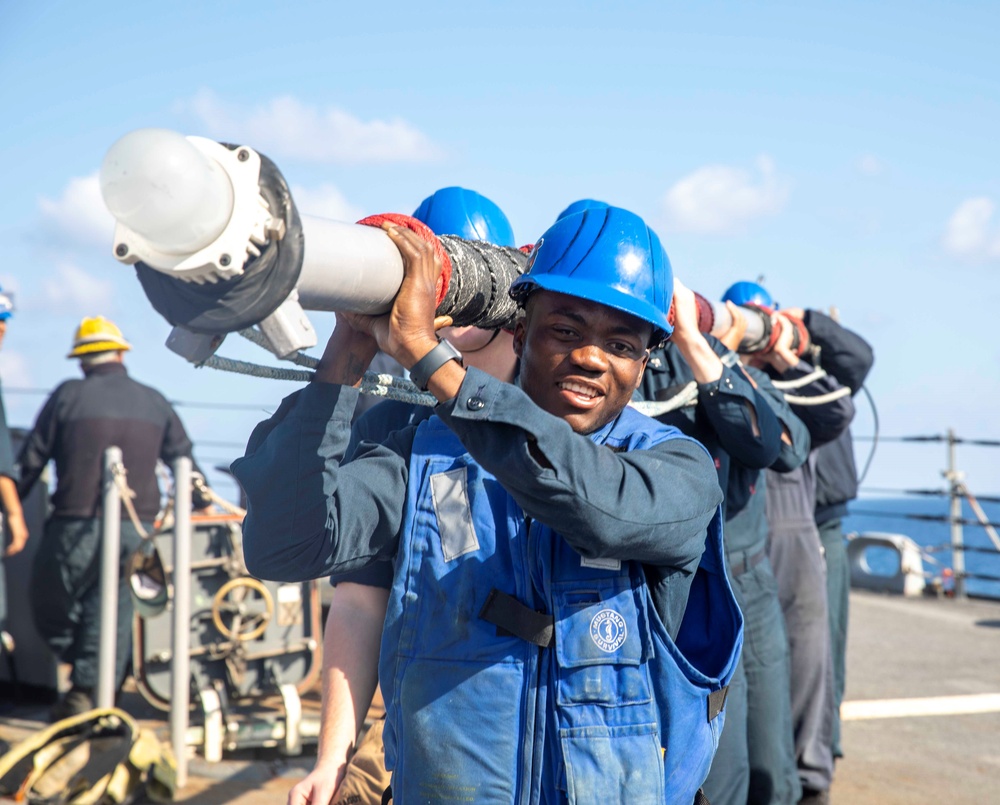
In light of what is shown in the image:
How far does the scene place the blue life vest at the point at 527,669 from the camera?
1968mm

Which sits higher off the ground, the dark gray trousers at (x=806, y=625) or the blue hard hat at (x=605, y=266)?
the blue hard hat at (x=605, y=266)

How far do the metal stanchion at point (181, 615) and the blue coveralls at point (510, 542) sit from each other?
3453mm

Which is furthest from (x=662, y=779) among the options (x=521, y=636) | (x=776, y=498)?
(x=776, y=498)

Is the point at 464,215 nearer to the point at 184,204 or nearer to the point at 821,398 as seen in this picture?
the point at 821,398

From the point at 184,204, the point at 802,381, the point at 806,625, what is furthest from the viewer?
the point at 806,625

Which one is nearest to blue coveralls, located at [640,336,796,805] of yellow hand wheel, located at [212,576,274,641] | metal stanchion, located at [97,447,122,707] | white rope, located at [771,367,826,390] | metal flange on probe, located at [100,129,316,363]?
white rope, located at [771,367,826,390]

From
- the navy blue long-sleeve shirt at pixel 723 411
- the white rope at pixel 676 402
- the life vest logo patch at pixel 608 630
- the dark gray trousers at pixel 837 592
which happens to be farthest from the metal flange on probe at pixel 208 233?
the dark gray trousers at pixel 837 592

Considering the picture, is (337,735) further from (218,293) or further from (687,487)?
(218,293)

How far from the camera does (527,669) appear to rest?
1995 mm

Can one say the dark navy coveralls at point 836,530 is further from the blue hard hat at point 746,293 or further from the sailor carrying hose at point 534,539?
the sailor carrying hose at point 534,539

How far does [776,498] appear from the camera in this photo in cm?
521

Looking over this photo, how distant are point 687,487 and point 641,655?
0.31 meters

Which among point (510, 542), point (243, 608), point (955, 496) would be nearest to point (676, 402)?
point (510, 542)

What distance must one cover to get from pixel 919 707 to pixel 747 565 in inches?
150
